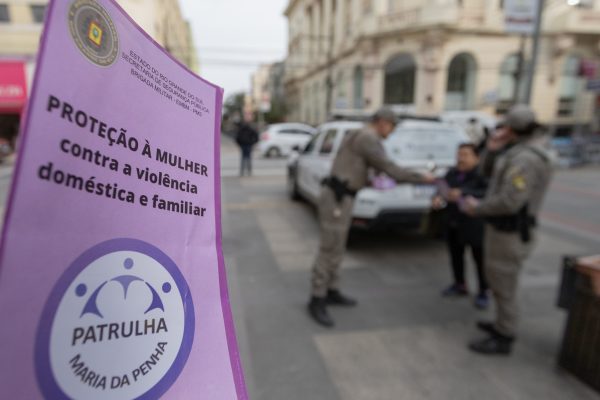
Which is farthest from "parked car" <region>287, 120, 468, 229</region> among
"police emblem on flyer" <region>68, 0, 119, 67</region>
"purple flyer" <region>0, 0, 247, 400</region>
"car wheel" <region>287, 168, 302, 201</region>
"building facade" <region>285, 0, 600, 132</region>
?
"building facade" <region>285, 0, 600, 132</region>

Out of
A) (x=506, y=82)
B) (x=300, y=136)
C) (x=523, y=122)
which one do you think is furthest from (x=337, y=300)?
(x=506, y=82)

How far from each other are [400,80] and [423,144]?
78.6ft

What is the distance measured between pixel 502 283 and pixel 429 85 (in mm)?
24029

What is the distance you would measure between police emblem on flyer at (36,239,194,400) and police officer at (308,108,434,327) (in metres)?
2.39

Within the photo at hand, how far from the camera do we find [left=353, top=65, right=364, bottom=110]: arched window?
95.0ft

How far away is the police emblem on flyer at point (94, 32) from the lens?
25.3 inches

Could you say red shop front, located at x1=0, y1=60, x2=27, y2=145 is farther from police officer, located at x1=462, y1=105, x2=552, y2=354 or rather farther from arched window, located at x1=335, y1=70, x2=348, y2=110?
police officer, located at x1=462, y1=105, x2=552, y2=354

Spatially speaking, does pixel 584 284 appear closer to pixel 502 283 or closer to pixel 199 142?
pixel 502 283

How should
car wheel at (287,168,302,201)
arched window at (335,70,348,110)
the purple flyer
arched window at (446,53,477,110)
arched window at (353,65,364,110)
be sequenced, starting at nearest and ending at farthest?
the purple flyer
car wheel at (287,168,302,201)
arched window at (446,53,477,110)
arched window at (353,65,364,110)
arched window at (335,70,348,110)

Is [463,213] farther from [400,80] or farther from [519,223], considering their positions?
[400,80]

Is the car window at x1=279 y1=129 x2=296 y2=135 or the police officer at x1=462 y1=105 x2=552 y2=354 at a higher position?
the car window at x1=279 y1=129 x2=296 y2=135

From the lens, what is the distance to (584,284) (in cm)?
250

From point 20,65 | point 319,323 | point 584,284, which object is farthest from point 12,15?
point 584,284

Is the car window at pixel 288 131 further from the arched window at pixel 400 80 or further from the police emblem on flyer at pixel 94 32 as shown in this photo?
the police emblem on flyer at pixel 94 32
